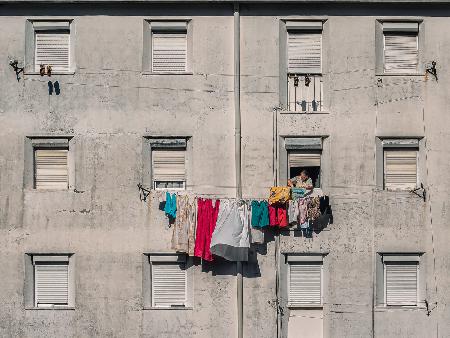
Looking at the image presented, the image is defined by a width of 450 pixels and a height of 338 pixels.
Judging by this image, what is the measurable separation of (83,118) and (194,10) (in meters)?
4.05

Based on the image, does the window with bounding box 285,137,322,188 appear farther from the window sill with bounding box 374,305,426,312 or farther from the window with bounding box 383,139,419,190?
the window sill with bounding box 374,305,426,312

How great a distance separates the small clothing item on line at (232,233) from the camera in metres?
22.8

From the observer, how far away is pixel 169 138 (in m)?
23.7

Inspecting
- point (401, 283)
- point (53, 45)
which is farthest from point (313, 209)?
point (53, 45)

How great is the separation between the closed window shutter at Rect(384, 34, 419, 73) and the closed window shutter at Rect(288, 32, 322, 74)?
1.80 metres

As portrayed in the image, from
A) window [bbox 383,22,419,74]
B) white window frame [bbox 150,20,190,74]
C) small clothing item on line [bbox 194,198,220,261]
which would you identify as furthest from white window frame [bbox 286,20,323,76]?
small clothing item on line [bbox 194,198,220,261]

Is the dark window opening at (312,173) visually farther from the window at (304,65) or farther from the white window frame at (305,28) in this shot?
the white window frame at (305,28)

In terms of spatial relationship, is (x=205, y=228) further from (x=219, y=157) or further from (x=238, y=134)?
(x=238, y=134)

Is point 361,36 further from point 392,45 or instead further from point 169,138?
point 169,138

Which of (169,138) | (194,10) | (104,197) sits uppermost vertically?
(194,10)

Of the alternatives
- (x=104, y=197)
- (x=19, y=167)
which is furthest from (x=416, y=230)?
(x=19, y=167)

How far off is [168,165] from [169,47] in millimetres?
3121

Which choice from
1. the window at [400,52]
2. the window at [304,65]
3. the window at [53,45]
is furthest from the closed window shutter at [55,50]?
the window at [400,52]

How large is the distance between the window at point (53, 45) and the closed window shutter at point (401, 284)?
9999 mm
